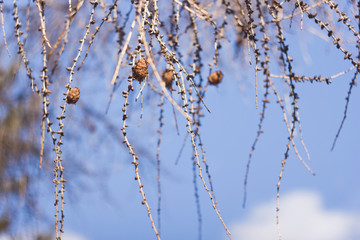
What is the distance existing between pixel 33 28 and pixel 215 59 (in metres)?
0.77

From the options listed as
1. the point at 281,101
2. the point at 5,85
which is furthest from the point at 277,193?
the point at 5,85

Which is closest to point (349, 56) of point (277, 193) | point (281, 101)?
point (281, 101)

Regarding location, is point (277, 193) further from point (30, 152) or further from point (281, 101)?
point (30, 152)

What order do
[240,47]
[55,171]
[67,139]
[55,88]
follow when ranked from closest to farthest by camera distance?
[55,171]
[55,88]
[240,47]
[67,139]

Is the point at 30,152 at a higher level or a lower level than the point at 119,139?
lower

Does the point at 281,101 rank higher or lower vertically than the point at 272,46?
lower

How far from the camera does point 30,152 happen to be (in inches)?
60.6

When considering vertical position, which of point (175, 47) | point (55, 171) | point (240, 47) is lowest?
point (55, 171)

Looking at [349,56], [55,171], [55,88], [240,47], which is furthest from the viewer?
[240,47]

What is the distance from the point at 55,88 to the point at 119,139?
0.77 m

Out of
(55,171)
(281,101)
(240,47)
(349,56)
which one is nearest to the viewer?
(55,171)

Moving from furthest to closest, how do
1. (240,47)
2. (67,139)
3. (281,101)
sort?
(67,139) → (240,47) → (281,101)

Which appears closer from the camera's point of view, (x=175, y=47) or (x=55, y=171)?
(x=55, y=171)

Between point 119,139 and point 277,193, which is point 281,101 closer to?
point 277,193
